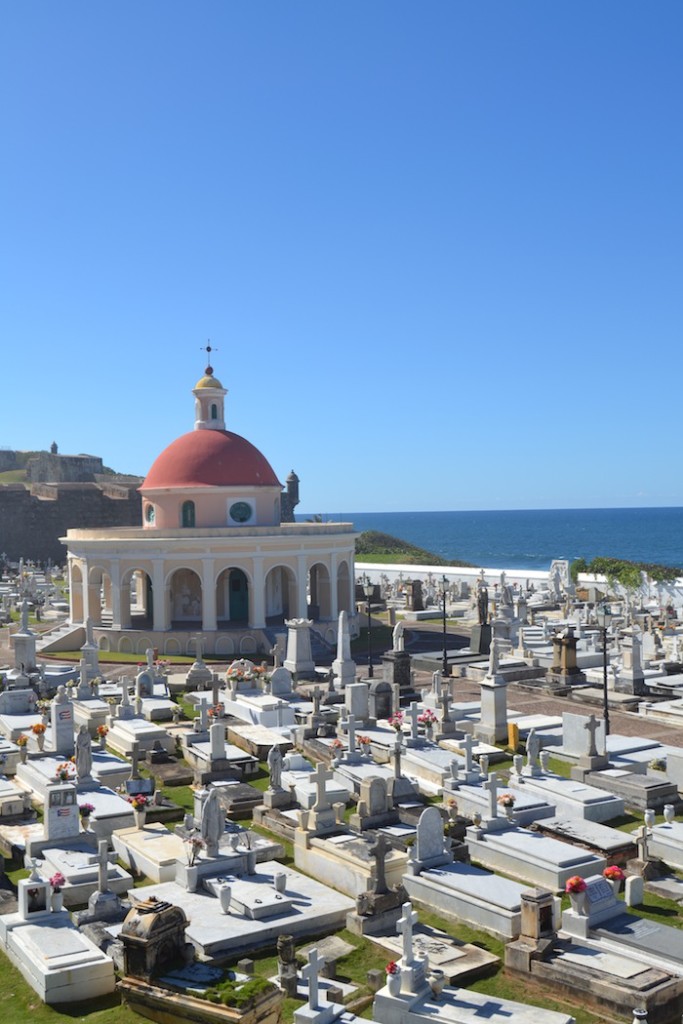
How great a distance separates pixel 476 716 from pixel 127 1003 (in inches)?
522

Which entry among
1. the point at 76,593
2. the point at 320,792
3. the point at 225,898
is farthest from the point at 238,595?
the point at 225,898

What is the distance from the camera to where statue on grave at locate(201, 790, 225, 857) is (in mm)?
12594

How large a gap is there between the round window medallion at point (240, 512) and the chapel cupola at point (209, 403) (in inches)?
164

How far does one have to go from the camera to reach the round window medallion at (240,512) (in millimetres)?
35781

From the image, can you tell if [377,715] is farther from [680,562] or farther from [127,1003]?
[680,562]

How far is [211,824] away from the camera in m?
12.7

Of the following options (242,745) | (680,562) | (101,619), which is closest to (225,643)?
(101,619)

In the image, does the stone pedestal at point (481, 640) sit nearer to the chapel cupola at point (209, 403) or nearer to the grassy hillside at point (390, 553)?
the chapel cupola at point (209, 403)

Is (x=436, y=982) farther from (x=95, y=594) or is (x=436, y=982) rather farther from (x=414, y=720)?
(x=95, y=594)

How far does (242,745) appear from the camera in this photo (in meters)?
20.4

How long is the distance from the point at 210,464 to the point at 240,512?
2081mm

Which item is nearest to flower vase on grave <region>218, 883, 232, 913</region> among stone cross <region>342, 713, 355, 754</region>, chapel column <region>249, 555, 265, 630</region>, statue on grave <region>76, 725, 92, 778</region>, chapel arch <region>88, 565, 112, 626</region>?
statue on grave <region>76, 725, 92, 778</region>

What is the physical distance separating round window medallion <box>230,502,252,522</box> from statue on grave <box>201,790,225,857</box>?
76.8 ft

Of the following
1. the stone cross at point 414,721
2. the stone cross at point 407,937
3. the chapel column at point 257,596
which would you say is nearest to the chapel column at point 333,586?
the chapel column at point 257,596
